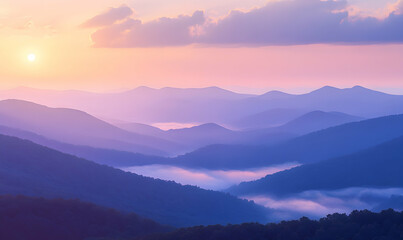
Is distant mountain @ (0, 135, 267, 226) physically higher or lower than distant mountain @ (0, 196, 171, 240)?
higher

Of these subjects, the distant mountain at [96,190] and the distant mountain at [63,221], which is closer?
the distant mountain at [63,221]

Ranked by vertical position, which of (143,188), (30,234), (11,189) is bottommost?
(30,234)

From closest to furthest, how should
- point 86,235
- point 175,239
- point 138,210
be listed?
1. point 175,239
2. point 86,235
3. point 138,210

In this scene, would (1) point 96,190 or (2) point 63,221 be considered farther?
(1) point 96,190

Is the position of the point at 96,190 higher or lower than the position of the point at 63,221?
higher

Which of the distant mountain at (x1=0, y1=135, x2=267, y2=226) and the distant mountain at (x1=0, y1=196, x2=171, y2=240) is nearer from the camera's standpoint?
the distant mountain at (x1=0, y1=196, x2=171, y2=240)

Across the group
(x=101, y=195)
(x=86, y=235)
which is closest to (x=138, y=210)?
(x=101, y=195)

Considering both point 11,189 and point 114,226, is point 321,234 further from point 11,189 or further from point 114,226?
point 11,189

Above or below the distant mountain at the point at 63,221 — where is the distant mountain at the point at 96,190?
above
